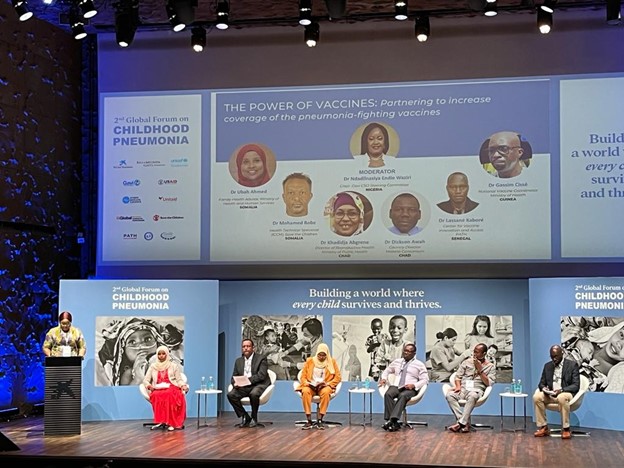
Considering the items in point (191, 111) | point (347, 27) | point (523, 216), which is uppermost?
point (347, 27)

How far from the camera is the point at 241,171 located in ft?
37.7

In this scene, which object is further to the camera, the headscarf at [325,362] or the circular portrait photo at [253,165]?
the circular portrait photo at [253,165]

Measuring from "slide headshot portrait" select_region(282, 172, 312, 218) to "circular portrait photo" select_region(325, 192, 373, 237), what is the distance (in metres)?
0.28

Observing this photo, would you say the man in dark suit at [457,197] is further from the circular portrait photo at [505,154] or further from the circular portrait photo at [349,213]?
the circular portrait photo at [349,213]

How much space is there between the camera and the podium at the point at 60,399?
31.1 feet

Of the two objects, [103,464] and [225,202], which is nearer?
[103,464]

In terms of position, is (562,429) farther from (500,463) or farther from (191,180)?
(191,180)

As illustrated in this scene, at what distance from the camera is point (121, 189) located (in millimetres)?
11703

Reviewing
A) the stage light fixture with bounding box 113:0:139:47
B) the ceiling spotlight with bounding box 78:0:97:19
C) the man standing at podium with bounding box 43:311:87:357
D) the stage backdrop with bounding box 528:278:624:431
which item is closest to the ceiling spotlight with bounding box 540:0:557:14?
the stage backdrop with bounding box 528:278:624:431

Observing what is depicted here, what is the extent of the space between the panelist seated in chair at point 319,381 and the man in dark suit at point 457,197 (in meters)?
2.23

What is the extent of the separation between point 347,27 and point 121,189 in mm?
3407

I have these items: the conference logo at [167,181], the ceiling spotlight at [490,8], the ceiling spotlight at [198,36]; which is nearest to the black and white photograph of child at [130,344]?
the conference logo at [167,181]

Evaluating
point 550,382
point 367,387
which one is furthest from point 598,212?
point 367,387

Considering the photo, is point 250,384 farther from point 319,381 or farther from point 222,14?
point 222,14
